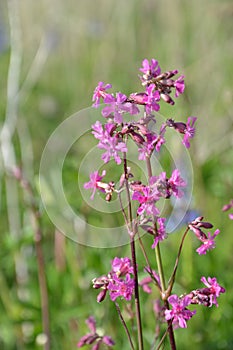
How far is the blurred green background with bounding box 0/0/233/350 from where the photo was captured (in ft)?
6.10

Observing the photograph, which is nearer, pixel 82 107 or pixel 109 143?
pixel 109 143

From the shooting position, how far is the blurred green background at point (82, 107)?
186 centimetres

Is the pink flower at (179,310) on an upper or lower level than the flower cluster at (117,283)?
lower

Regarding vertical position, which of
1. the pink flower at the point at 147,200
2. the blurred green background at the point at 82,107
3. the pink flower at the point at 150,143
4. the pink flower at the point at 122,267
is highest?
the blurred green background at the point at 82,107

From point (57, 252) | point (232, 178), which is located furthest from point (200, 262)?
point (57, 252)

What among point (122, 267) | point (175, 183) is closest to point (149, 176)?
point (175, 183)

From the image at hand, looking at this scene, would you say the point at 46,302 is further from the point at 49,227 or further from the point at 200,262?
the point at 49,227

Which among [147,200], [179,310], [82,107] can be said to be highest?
[82,107]

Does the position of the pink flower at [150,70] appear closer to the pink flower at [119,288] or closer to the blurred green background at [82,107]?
the pink flower at [119,288]

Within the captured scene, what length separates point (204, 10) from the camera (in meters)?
4.10

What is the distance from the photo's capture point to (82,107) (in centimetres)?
391

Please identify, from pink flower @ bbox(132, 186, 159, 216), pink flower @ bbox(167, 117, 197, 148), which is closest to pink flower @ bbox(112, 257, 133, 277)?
pink flower @ bbox(132, 186, 159, 216)

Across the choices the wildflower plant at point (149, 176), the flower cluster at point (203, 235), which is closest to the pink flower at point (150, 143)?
the wildflower plant at point (149, 176)

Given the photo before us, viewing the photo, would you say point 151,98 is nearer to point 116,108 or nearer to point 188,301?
point 116,108
